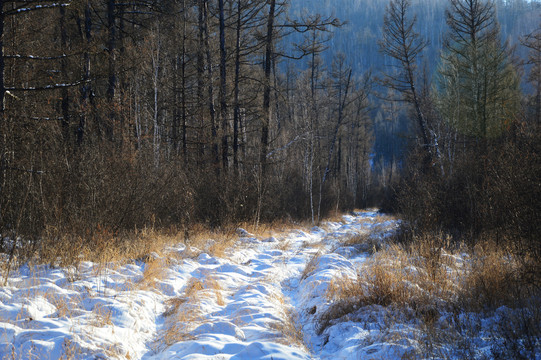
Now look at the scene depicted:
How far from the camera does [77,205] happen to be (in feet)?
20.0

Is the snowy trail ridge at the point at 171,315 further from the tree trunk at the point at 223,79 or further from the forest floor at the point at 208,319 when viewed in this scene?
the tree trunk at the point at 223,79

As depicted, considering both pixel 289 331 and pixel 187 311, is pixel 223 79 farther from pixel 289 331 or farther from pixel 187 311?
pixel 289 331

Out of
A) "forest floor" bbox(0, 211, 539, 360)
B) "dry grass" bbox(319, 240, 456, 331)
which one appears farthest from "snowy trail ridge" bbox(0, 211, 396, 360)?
"dry grass" bbox(319, 240, 456, 331)

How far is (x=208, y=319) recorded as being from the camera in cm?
375

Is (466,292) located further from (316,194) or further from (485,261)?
(316,194)

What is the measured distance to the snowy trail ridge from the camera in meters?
2.85

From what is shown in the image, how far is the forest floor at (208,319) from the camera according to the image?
2794 mm

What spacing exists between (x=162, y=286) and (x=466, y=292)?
4.03 m

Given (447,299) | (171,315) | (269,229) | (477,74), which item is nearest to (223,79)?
(269,229)

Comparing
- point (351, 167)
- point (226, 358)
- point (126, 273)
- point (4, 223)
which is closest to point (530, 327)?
point (226, 358)

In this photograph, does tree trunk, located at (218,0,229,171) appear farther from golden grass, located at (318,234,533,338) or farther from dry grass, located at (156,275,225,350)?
golden grass, located at (318,234,533,338)

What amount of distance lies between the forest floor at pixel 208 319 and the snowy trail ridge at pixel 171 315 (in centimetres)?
1

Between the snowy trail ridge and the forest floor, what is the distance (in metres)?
0.01

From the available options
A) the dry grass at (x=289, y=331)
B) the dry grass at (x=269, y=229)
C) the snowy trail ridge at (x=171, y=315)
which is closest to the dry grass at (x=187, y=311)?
the snowy trail ridge at (x=171, y=315)
